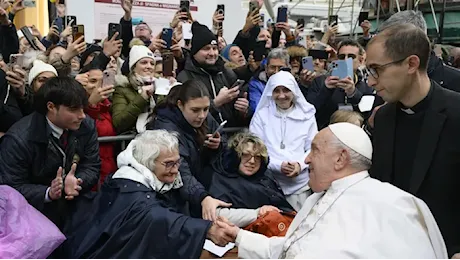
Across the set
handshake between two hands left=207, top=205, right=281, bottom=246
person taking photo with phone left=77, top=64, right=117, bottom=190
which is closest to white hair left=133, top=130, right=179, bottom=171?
handshake between two hands left=207, top=205, right=281, bottom=246

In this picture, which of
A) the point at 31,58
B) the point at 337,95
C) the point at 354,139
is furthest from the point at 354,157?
the point at 31,58

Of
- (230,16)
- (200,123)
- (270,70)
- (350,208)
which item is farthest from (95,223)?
(230,16)

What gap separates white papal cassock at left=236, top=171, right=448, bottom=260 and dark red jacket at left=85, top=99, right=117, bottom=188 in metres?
2.30

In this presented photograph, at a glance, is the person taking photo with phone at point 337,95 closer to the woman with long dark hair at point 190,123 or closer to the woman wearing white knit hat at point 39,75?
the woman with long dark hair at point 190,123

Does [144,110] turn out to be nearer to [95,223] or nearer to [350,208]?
[95,223]

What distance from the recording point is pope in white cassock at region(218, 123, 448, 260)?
234 cm

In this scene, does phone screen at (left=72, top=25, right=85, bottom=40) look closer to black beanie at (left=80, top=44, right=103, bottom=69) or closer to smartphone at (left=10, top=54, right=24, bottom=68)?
black beanie at (left=80, top=44, right=103, bottom=69)

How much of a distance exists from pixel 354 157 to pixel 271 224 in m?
1.23

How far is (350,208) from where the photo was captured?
2463 millimetres

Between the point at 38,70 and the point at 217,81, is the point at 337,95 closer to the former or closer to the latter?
the point at 217,81

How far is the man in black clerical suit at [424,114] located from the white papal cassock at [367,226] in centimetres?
25

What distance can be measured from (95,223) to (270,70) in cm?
268

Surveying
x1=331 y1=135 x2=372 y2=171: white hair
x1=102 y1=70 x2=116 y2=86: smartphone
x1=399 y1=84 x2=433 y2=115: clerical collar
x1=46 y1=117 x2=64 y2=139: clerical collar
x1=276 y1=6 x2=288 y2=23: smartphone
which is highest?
x1=276 y1=6 x2=288 y2=23: smartphone

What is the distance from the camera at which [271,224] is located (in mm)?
3641
